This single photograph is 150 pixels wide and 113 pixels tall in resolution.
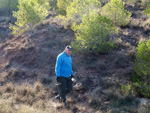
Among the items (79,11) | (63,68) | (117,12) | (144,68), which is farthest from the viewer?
(117,12)

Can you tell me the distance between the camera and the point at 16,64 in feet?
28.4

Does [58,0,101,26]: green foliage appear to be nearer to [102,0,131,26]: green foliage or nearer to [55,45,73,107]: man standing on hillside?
[102,0,131,26]: green foliage

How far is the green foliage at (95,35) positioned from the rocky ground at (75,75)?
1.45ft

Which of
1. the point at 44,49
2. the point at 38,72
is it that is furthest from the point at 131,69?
the point at 44,49

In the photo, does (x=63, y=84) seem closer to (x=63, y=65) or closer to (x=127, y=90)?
(x=63, y=65)

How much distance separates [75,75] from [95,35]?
2450mm

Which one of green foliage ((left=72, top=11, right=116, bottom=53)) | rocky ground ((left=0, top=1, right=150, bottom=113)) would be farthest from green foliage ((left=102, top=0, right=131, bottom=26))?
green foliage ((left=72, top=11, right=116, bottom=53))

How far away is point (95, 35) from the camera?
25.6ft

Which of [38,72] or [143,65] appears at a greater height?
[143,65]

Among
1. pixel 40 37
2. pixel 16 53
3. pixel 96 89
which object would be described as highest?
pixel 40 37

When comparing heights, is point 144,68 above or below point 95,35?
below

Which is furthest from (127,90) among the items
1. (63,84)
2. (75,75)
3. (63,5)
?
(63,5)

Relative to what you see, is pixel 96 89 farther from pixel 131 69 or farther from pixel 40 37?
pixel 40 37

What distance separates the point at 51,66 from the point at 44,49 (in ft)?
6.19
